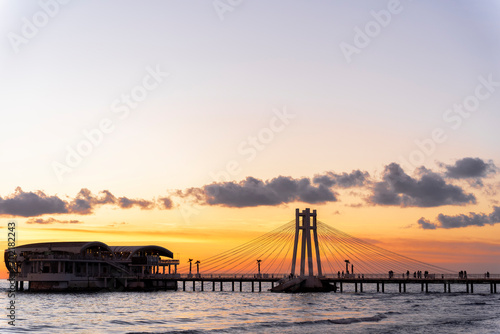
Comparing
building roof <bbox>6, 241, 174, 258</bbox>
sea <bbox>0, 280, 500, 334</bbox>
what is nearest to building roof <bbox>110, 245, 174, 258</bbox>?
building roof <bbox>6, 241, 174, 258</bbox>

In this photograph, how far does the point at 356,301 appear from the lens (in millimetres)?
100875

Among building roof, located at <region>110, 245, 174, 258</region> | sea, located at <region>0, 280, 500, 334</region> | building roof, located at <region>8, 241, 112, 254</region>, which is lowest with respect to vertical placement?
sea, located at <region>0, 280, 500, 334</region>

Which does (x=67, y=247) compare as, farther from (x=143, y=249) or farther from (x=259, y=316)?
(x=259, y=316)

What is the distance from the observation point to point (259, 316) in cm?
7700

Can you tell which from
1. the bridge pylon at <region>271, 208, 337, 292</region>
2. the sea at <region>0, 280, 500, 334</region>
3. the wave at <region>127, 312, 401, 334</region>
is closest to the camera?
the wave at <region>127, 312, 401, 334</region>

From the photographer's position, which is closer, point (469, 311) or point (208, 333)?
point (208, 333)

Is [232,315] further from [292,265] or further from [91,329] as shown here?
[292,265]

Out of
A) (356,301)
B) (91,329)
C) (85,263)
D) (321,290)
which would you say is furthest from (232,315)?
(85,263)

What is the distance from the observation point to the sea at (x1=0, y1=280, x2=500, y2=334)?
64.6 metres

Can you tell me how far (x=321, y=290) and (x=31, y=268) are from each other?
6213cm

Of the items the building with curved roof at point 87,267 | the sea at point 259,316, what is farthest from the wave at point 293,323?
the building with curved roof at point 87,267

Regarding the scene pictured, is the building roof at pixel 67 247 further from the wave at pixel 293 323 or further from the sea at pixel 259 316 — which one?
the wave at pixel 293 323

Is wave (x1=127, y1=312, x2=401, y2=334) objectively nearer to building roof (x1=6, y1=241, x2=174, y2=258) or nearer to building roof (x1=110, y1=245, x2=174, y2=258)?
building roof (x1=6, y1=241, x2=174, y2=258)

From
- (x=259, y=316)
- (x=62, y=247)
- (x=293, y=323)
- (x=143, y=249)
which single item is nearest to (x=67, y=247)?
(x=62, y=247)
